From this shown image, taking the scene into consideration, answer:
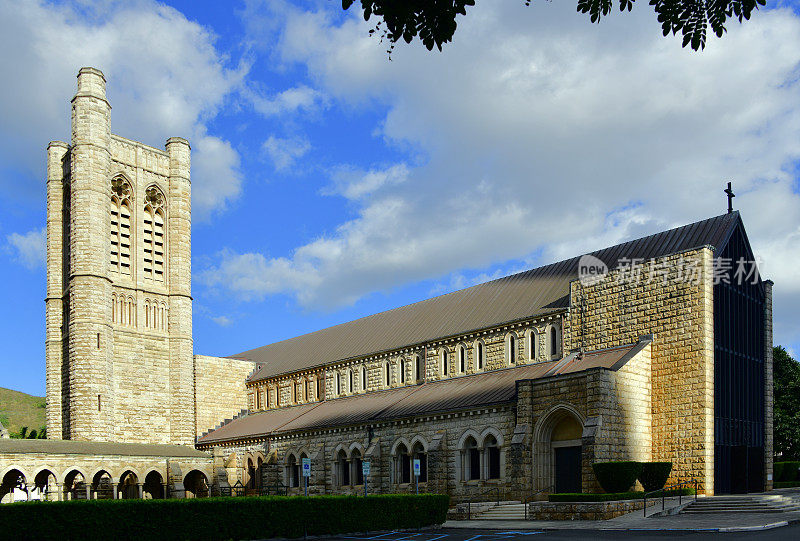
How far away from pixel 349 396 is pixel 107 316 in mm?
16070

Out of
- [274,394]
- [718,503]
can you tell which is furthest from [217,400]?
[718,503]

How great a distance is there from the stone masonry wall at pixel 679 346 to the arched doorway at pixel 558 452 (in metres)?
3.34

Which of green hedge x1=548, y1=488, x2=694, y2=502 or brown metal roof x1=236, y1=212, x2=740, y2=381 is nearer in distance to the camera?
green hedge x1=548, y1=488, x2=694, y2=502

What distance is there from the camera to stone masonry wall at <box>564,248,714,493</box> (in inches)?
1300

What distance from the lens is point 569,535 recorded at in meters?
24.1

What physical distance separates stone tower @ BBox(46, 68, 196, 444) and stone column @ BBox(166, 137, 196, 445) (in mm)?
71

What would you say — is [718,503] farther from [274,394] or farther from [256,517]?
[274,394]

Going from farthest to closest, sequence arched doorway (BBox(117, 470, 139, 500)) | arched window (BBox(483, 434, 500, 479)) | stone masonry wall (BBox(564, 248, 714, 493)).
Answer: arched doorway (BBox(117, 470, 139, 500)) < arched window (BBox(483, 434, 500, 479)) < stone masonry wall (BBox(564, 248, 714, 493))

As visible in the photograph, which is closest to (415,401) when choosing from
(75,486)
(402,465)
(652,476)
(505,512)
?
(402,465)

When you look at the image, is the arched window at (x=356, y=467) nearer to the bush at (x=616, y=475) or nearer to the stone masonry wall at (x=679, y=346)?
the stone masonry wall at (x=679, y=346)

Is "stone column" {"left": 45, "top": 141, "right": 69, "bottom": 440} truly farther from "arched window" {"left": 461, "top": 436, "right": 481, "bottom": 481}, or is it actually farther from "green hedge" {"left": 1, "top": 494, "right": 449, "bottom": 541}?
"green hedge" {"left": 1, "top": 494, "right": 449, "bottom": 541}

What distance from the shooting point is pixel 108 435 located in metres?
50.3

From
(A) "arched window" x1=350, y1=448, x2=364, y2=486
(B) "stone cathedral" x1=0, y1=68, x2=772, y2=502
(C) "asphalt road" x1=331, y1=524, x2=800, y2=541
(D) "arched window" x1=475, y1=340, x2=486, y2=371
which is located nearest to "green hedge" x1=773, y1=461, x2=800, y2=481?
(B) "stone cathedral" x1=0, y1=68, x2=772, y2=502

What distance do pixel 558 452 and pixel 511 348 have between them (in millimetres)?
8154
